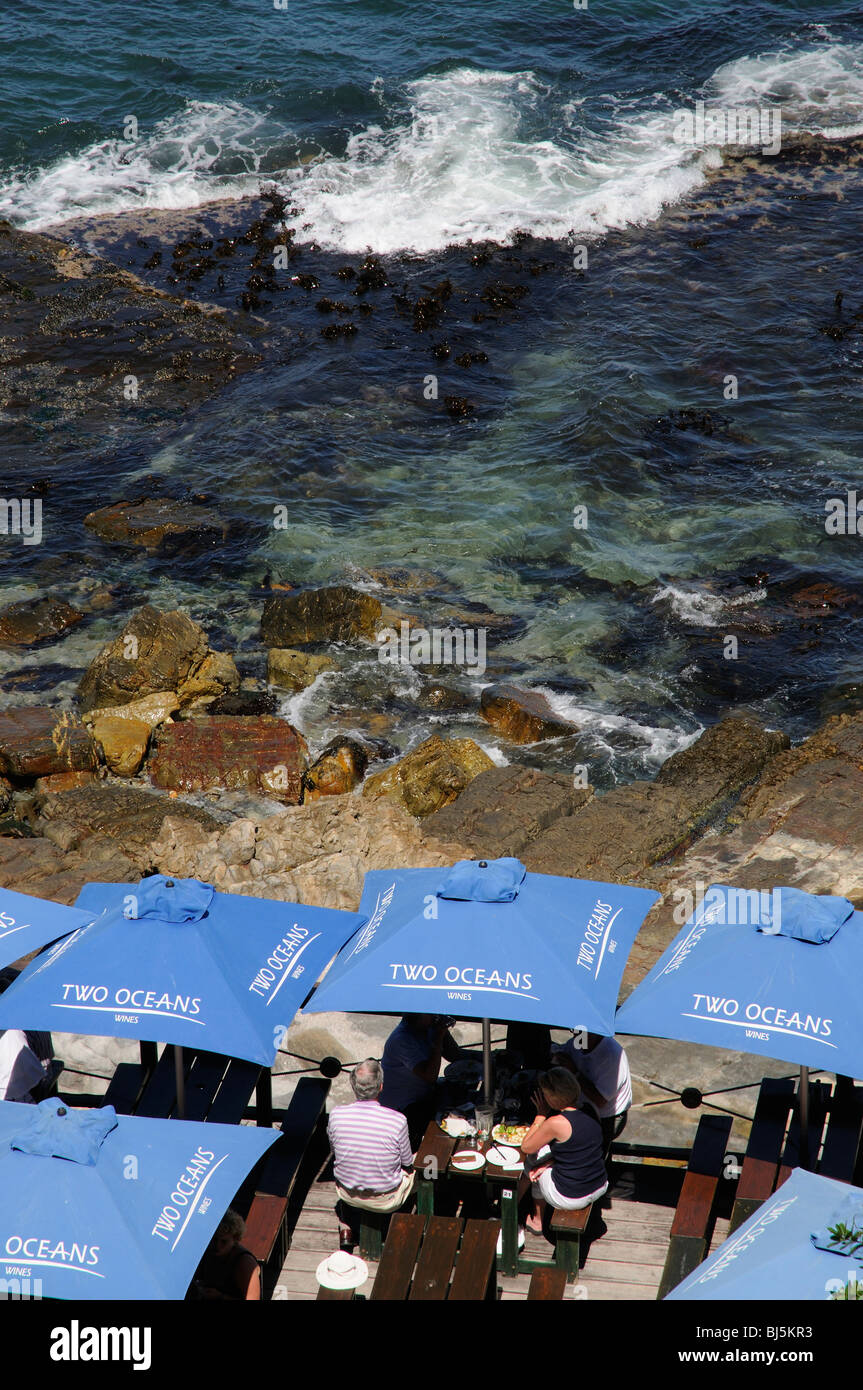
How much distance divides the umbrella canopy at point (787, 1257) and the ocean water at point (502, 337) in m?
10.4

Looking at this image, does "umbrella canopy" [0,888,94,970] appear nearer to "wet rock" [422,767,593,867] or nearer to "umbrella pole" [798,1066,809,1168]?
"umbrella pole" [798,1066,809,1168]

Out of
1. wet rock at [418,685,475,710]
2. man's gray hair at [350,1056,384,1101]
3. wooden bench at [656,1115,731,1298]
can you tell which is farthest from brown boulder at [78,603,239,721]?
wooden bench at [656,1115,731,1298]

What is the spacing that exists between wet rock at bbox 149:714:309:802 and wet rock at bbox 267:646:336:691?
5.06 feet

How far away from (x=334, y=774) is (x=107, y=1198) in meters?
10.2

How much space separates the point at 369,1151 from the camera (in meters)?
7.46

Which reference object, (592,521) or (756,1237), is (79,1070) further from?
(592,521)

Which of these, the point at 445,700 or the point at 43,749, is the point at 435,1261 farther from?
the point at 445,700

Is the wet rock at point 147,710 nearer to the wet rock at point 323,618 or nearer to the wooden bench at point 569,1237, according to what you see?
the wet rock at point 323,618

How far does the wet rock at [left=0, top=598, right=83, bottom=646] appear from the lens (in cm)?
1914

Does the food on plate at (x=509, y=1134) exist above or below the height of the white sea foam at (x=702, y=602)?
above

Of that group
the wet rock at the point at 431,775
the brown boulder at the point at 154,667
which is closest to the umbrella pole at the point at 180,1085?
the wet rock at the point at 431,775

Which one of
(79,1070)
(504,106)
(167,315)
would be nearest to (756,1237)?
(79,1070)

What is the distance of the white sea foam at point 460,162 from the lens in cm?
3319

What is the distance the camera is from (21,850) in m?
12.9
